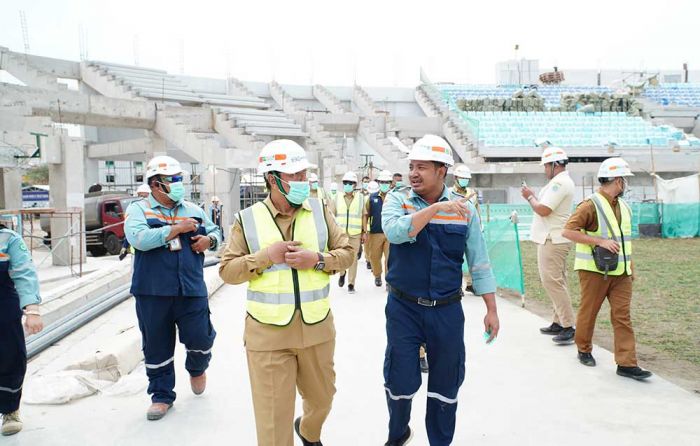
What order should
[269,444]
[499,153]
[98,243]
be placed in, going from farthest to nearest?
1. [499,153]
2. [98,243]
3. [269,444]

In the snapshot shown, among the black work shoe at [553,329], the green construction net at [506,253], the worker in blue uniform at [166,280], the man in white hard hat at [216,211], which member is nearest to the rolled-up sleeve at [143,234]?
the worker in blue uniform at [166,280]

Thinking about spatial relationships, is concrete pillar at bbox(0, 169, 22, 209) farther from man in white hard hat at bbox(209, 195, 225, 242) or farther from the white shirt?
the white shirt

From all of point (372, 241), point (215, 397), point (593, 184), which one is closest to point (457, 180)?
point (372, 241)

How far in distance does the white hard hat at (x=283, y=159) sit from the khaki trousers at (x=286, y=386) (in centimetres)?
103

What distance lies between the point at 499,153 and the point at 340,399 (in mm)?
22999

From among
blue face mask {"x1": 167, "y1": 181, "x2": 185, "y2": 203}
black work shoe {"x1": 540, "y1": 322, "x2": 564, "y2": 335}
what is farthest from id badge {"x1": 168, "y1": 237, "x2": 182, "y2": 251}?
black work shoe {"x1": 540, "y1": 322, "x2": 564, "y2": 335}

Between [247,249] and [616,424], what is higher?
[247,249]

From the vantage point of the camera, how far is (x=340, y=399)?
4598 mm

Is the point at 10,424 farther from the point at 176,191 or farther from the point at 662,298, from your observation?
the point at 662,298

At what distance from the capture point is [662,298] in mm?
8609

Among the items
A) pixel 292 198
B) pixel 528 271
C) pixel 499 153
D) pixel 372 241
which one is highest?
pixel 499 153

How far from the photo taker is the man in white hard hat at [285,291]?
121 inches

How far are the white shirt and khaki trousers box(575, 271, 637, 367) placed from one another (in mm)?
891

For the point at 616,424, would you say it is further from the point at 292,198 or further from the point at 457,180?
the point at 457,180
